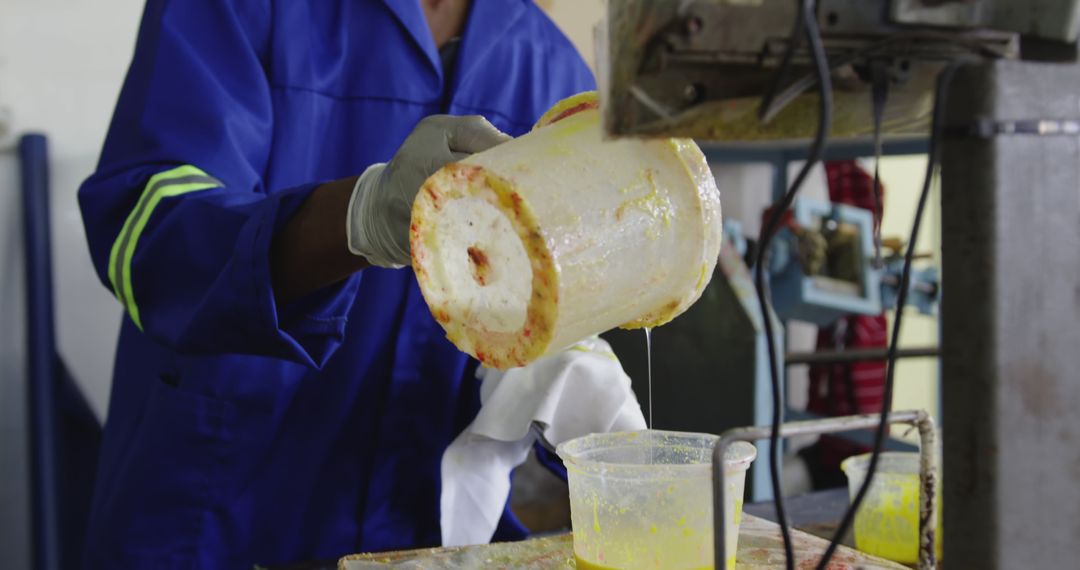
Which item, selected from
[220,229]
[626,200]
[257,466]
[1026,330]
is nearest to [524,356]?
[626,200]

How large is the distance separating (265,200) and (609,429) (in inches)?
21.3

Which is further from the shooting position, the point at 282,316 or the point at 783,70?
the point at 282,316

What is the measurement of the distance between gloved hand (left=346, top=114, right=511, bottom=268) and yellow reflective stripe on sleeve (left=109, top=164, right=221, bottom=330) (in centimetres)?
29

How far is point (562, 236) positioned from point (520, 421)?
59 centimetres

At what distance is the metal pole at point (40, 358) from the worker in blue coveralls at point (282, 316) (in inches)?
24.7

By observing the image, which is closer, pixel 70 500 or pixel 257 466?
pixel 257 466

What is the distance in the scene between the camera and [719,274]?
1963 millimetres

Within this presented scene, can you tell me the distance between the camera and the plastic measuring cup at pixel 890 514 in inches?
48.6

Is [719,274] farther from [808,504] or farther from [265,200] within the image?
[265,200]

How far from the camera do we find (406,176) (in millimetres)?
1013

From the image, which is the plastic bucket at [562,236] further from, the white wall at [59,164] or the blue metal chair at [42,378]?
the white wall at [59,164]

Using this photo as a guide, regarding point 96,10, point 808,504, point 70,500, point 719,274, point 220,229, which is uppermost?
point 96,10

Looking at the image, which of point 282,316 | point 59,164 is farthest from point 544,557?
point 59,164

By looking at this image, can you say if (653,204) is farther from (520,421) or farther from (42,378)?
(42,378)
